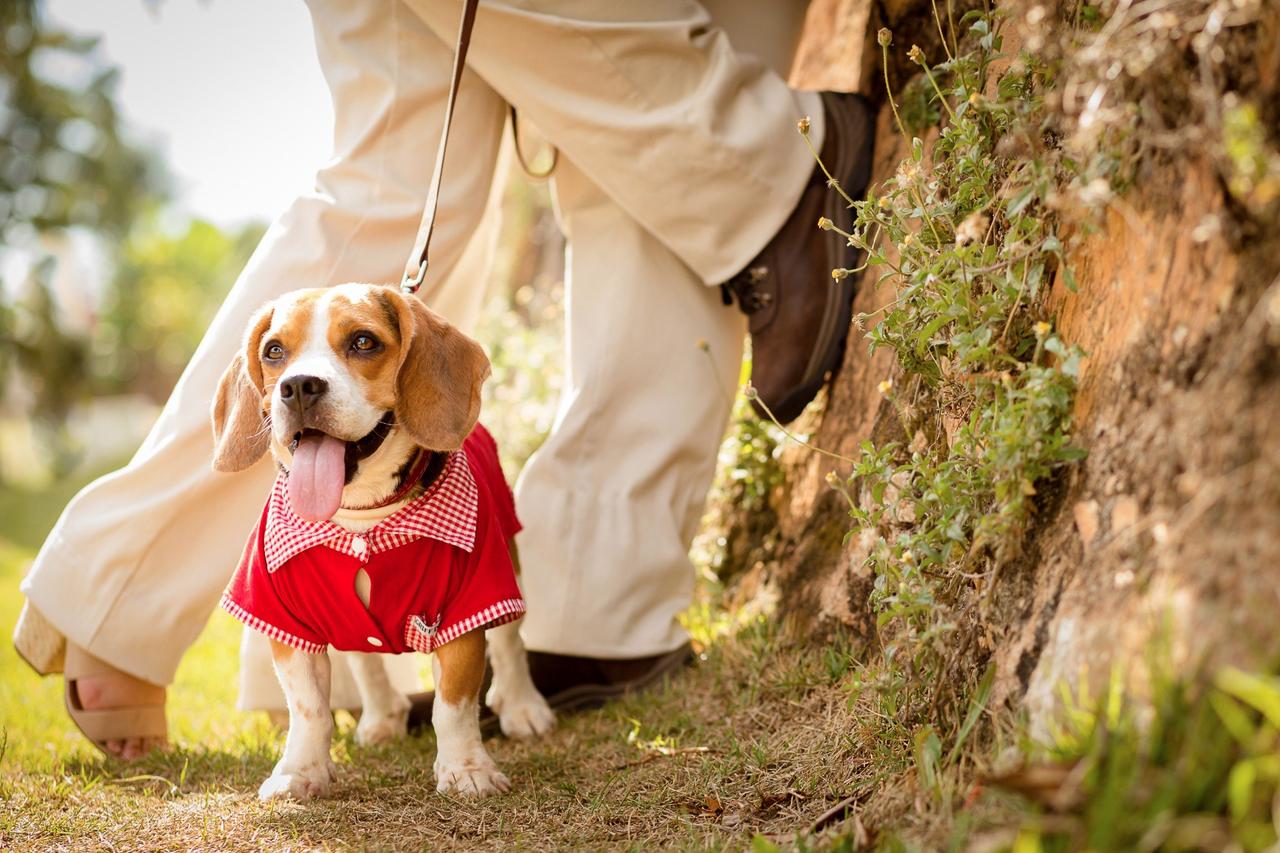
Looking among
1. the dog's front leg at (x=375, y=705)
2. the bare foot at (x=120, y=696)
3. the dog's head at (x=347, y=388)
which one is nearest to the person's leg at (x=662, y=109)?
the dog's head at (x=347, y=388)

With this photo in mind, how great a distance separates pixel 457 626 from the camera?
2744 millimetres

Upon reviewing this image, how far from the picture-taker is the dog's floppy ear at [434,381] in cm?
275

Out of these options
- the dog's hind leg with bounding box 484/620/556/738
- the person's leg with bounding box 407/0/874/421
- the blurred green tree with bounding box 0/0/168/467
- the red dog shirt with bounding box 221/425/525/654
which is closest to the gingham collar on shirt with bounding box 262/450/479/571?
the red dog shirt with bounding box 221/425/525/654

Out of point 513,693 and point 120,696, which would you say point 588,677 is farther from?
point 120,696

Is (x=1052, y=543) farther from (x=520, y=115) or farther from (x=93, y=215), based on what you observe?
(x=93, y=215)

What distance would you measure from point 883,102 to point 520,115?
116 cm

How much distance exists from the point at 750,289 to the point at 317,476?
151 cm

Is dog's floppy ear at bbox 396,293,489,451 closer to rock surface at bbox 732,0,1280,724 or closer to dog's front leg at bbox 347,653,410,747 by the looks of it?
dog's front leg at bbox 347,653,410,747

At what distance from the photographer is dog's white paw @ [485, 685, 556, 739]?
335 cm

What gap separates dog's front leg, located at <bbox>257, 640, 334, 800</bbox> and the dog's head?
0.43m

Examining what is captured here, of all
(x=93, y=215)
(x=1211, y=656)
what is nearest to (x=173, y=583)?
(x=1211, y=656)

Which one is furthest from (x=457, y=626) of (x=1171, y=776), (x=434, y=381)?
(x=1171, y=776)

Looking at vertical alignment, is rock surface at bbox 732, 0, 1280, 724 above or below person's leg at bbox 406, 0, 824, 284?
below

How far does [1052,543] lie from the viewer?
6.82 ft
